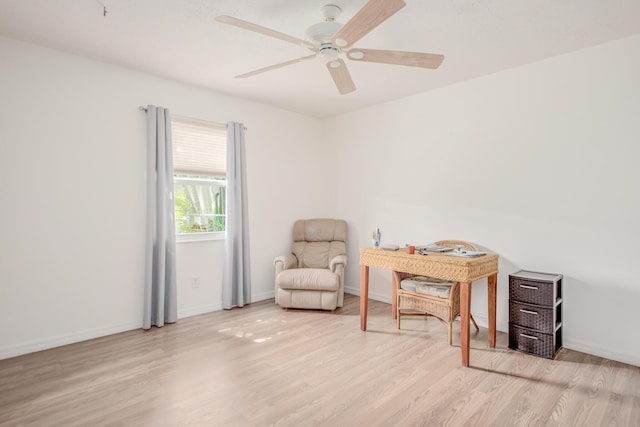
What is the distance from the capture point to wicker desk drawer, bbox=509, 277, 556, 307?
2744mm

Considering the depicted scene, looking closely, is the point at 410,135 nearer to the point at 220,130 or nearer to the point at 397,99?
the point at 397,99

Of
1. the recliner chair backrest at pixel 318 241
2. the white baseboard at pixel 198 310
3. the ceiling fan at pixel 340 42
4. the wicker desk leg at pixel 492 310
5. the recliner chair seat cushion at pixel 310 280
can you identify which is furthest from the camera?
the recliner chair backrest at pixel 318 241

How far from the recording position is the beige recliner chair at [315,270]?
3.96 metres

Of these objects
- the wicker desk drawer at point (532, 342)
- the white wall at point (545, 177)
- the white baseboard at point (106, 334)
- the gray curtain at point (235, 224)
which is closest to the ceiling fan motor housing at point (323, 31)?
the white wall at point (545, 177)

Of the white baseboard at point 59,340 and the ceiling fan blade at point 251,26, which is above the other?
the ceiling fan blade at point 251,26

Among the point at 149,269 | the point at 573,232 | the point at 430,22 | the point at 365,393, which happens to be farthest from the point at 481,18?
the point at 149,269

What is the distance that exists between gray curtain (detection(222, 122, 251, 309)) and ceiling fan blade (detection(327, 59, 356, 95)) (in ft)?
5.71

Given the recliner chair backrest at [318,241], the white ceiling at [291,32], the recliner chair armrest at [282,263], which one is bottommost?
the recliner chair armrest at [282,263]

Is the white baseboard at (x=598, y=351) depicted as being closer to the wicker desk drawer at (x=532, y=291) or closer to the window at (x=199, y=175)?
the wicker desk drawer at (x=532, y=291)

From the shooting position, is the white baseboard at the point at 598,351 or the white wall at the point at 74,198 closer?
the white baseboard at the point at 598,351

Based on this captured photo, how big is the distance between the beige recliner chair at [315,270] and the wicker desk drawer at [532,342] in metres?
1.77

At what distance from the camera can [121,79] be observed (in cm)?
339

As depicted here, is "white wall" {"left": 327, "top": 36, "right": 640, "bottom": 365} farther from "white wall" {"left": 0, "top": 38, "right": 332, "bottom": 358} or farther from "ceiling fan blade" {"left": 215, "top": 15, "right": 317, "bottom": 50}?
"white wall" {"left": 0, "top": 38, "right": 332, "bottom": 358}

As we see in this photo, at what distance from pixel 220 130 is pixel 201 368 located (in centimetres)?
265
